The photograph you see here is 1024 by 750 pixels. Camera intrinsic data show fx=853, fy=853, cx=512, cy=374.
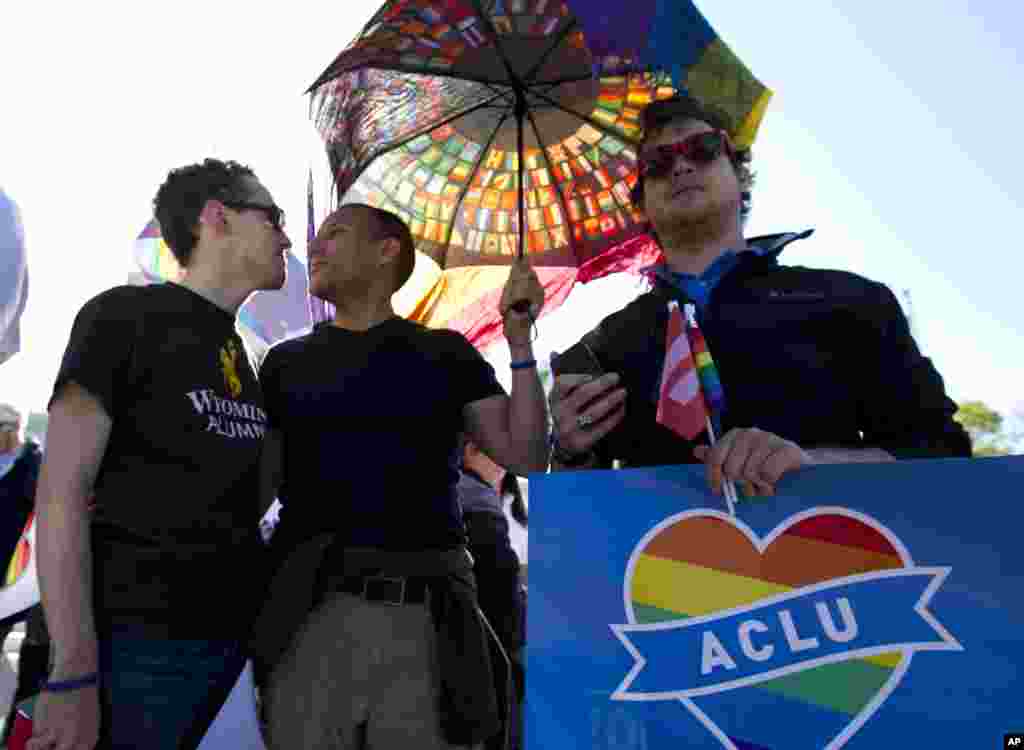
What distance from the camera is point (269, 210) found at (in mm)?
2301

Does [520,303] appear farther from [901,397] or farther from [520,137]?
[901,397]

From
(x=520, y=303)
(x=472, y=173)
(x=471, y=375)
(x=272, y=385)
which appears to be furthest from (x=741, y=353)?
(x=472, y=173)

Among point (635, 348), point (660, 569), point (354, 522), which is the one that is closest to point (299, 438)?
point (354, 522)

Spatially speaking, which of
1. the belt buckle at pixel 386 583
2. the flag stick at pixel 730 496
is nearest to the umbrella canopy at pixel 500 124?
the belt buckle at pixel 386 583

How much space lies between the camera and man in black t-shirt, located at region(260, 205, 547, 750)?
1.81 m

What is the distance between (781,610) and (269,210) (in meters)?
1.72

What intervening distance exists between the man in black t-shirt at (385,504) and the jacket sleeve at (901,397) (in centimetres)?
75

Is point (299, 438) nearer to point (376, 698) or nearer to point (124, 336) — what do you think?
point (124, 336)

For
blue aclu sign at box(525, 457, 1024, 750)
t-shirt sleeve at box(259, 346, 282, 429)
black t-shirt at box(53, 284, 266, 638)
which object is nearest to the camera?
blue aclu sign at box(525, 457, 1024, 750)

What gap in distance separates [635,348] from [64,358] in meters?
Result: 1.12

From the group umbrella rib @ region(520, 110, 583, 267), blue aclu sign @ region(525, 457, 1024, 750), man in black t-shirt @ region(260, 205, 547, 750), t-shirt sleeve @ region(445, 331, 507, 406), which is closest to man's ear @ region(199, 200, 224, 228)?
man in black t-shirt @ region(260, 205, 547, 750)

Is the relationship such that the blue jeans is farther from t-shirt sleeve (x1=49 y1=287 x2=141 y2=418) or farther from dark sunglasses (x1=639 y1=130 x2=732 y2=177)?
dark sunglasses (x1=639 y1=130 x2=732 y2=177)

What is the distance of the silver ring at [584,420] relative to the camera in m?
1.40

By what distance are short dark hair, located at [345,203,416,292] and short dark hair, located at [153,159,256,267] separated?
349 millimetres
